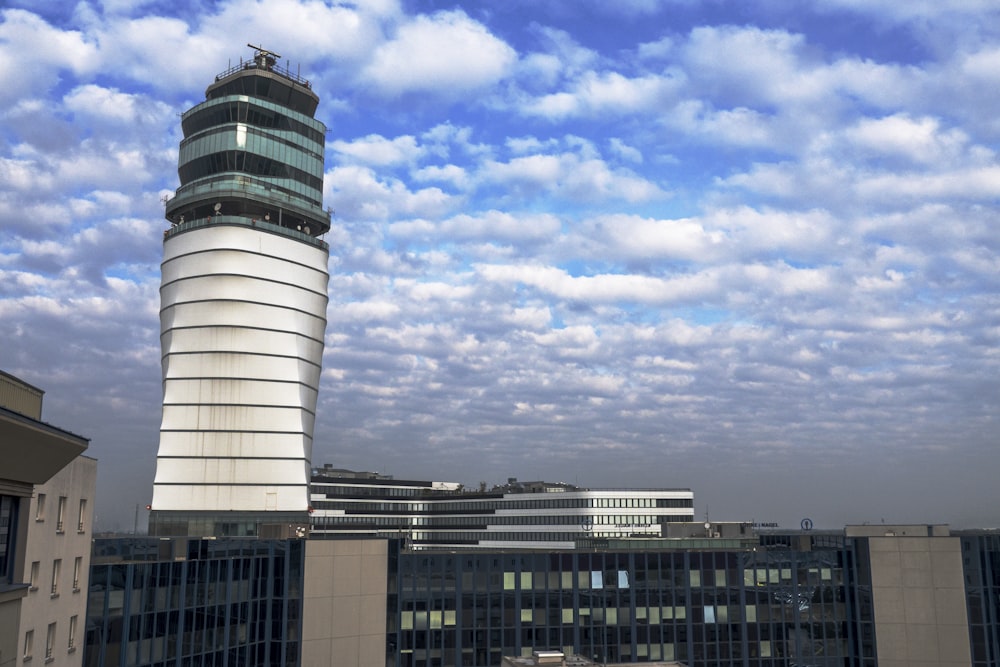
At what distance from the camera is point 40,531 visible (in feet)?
141

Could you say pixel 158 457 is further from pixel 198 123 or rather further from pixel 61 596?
pixel 61 596

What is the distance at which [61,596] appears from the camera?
4778 centimetres

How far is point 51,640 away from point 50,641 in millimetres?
159

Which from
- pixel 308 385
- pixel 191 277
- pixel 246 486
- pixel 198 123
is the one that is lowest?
pixel 246 486

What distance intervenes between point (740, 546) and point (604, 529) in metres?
99.5

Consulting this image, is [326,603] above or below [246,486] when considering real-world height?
below

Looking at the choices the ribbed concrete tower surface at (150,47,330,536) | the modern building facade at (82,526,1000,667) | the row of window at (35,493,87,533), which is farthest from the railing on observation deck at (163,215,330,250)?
the row of window at (35,493,87,533)

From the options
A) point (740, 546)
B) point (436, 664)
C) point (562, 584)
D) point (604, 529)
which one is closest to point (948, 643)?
point (740, 546)

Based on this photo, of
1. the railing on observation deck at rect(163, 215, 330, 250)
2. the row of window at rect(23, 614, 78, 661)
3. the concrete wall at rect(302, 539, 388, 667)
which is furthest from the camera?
the railing on observation deck at rect(163, 215, 330, 250)

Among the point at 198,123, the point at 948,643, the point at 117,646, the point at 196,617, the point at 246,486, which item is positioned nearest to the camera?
the point at 117,646

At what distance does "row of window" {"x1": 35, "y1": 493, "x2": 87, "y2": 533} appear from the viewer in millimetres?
42562

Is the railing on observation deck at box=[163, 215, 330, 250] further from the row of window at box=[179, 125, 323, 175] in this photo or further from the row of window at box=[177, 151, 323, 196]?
the row of window at box=[179, 125, 323, 175]

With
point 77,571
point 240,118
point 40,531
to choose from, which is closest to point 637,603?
point 77,571

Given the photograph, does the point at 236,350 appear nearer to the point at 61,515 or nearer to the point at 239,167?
the point at 239,167
